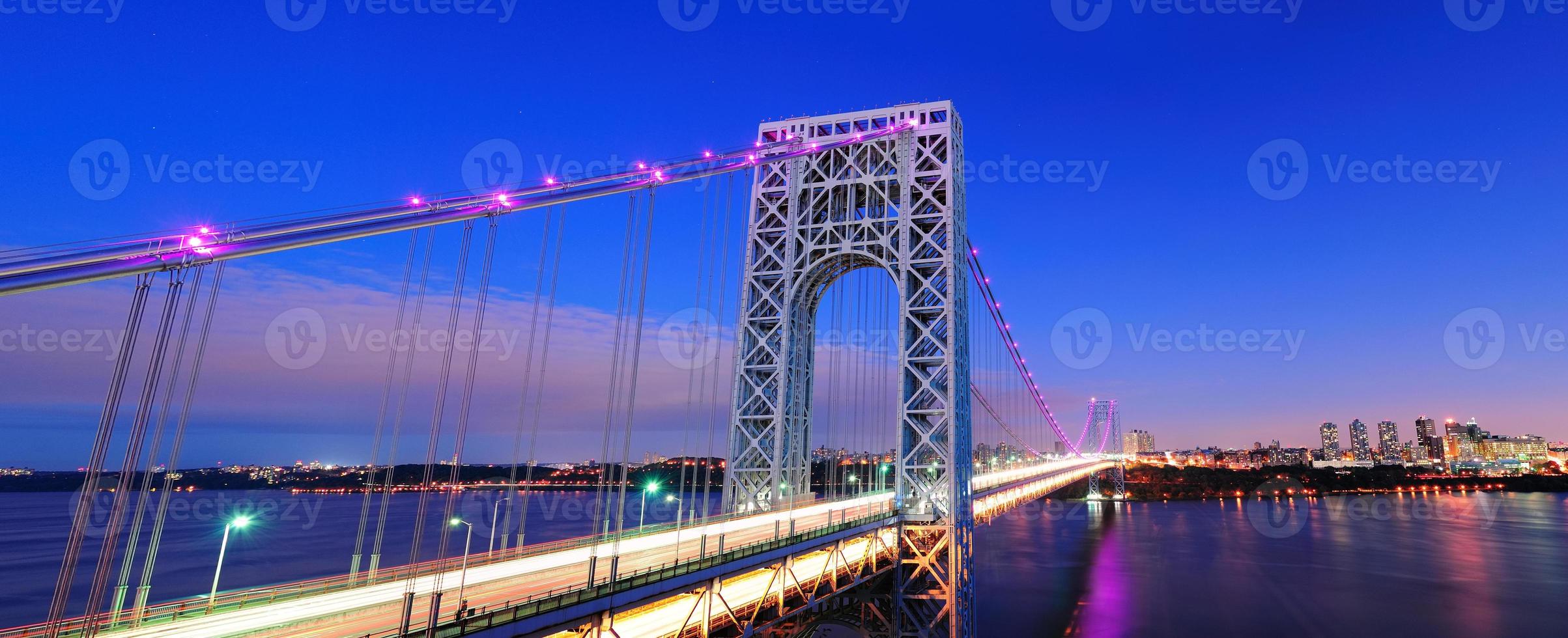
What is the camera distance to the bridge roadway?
402 inches

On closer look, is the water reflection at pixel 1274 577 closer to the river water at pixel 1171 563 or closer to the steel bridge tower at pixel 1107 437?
the river water at pixel 1171 563

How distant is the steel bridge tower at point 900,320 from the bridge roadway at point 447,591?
13.1 ft

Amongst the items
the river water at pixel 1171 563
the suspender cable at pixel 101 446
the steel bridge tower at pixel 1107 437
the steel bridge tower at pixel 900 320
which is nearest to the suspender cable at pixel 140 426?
the suspender cable at pixel 101 446

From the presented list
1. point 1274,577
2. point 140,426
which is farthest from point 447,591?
point 1274,577

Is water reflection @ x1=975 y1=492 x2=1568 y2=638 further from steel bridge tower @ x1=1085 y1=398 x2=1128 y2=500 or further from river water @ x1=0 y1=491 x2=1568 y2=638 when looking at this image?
steel bridge tower @ x1=1085 y1=398 x2=1128 y2=500

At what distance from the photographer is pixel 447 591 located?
1158 centimetres

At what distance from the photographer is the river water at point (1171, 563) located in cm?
4700

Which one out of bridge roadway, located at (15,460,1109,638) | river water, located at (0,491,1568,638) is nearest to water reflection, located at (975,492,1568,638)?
river water, located at (0,491,1568,638)

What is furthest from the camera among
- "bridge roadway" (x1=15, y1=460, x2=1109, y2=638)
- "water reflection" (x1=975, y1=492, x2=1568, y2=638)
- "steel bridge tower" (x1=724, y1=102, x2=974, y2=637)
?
"water reflection" (x1=975, y1=492, x2=1568, y2=638)

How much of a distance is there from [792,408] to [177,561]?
6711cm

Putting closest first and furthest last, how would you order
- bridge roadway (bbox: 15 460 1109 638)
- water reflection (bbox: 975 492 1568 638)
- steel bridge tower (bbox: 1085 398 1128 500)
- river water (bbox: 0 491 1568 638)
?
bridge roadway (bbox: 15 460 1109 638) → water reflection (bbox: 975 492 1568 638) → river water (bbox: 0 491 1568 638) → steel bridge tower (bbox: 1085 398 1128 500)

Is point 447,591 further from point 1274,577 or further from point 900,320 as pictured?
point 1274,577

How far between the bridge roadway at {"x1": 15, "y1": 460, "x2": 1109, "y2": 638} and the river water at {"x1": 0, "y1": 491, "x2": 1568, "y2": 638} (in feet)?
85.5

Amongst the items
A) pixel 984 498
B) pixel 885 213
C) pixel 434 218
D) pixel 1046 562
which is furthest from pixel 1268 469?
pixel 434 218
